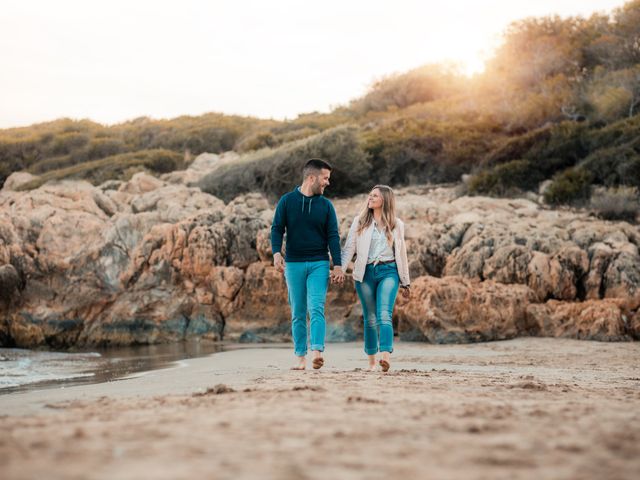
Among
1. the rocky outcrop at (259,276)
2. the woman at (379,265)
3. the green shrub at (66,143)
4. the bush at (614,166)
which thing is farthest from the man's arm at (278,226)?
the green shrub at (66,143)

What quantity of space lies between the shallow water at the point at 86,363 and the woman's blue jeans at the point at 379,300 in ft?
9.21

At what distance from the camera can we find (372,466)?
229 centimetres

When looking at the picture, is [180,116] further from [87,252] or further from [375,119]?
[87,252]

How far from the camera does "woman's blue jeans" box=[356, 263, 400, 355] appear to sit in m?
6.39

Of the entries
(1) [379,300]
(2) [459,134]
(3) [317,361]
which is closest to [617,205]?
(2) [459,134]

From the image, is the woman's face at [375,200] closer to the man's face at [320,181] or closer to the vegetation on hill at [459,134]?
the man's face at [320,181]

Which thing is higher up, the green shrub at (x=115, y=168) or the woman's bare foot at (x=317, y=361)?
the green shrub at (x=115, y=168)

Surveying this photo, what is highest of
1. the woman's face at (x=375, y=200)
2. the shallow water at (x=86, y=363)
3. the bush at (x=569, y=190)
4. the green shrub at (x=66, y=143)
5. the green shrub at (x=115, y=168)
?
the green shrub at (x=66, y=143)

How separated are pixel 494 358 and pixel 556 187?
8.83 metres

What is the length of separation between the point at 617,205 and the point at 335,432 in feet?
41.9

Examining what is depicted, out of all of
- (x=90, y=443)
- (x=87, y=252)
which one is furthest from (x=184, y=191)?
(x=90, y=443)

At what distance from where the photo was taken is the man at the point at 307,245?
6.49 m

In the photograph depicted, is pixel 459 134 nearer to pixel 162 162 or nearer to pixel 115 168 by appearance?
pixel 162 162

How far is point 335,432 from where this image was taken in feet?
9.18
